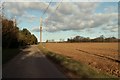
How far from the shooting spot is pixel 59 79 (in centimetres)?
1030

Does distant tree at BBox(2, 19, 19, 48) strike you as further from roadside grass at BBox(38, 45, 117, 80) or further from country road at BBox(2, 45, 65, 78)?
roadside grass at BBox(38, 45, 117, 80)


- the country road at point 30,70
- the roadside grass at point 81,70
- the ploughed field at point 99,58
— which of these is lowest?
the ploughed field at point 99,58

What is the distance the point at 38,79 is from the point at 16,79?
3.16ft

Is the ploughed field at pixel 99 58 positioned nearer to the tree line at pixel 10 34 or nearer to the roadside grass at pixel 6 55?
the roadside grass at pixel 6 55

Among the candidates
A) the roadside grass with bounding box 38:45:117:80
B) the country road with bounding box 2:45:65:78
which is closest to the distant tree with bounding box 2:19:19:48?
the country road with bounding box 2:45:65:78

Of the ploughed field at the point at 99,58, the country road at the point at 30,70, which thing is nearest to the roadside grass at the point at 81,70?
the country road at the point at 30,70

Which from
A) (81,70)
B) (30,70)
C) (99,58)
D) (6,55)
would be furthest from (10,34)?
(81,70)

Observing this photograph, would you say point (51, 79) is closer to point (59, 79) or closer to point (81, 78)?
point (59, 79)

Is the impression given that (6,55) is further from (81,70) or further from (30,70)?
(81,70)

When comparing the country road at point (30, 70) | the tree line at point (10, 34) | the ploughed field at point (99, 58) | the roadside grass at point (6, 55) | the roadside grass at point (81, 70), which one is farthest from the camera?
the tree line at point (10, 34)

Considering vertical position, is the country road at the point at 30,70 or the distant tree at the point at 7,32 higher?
the distant tree at the point at 7,32

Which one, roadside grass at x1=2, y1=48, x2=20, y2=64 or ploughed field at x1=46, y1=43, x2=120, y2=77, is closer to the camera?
ploughed field at x1=46, y1=43, x2=120, y2=77

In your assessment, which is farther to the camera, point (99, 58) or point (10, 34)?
point (10, 34)

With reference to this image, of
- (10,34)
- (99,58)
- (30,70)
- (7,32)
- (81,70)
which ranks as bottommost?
(99,58)
